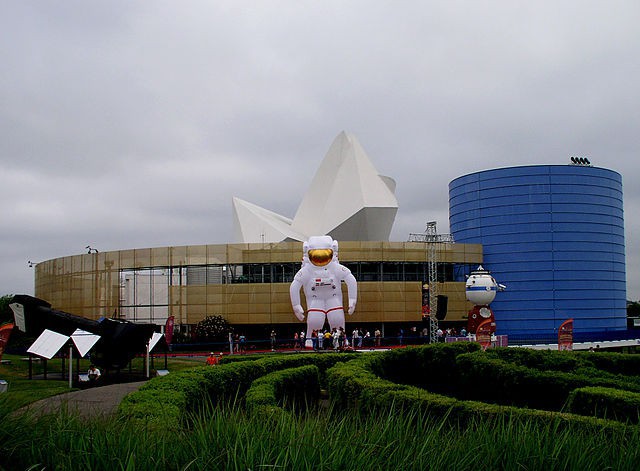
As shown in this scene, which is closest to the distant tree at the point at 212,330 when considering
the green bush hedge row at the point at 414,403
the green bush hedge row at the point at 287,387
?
the green bush hedge row at the point at 287,387

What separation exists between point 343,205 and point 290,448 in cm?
3846

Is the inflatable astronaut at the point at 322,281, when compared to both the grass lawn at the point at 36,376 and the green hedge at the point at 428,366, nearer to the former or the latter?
the grass lawn at the point at 36,376

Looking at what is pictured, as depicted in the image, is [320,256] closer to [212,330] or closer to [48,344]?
[212,330]

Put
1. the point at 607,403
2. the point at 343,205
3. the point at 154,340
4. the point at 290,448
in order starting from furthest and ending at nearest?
the point at 343,205
the point at 154,340
the point at 607,403
the point at 290,448

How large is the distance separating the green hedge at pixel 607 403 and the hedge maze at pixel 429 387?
0.01 m

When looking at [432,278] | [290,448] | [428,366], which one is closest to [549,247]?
[432,278]

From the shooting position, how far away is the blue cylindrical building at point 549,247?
1826 inches

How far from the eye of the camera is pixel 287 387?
47.6ft

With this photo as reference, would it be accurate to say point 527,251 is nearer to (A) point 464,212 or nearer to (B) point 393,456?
(A) point 464,212

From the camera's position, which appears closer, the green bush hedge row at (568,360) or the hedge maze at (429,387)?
the hedge maze at (429,387)

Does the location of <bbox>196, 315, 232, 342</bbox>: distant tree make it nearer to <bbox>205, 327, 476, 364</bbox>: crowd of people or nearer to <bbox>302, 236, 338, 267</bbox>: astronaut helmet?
<bbox>205, 327, 476, 364</bbox>: crowd of people

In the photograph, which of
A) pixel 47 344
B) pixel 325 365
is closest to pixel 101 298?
pixel 47 344

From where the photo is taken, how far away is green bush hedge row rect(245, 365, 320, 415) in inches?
431

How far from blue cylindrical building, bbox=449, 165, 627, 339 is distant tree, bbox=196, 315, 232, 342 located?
64.5ft
